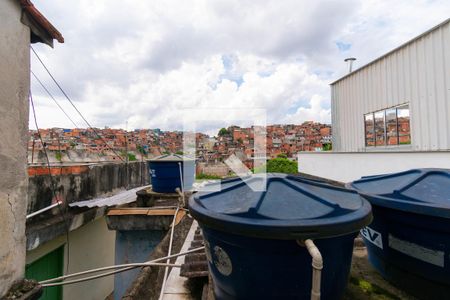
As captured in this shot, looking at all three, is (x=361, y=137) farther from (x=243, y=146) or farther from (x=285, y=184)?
(x=285, y=184)

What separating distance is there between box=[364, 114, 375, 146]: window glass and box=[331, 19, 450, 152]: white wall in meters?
0.13

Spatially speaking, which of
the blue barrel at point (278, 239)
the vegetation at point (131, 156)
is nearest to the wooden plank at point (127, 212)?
the blue barrel at point (278, 239)

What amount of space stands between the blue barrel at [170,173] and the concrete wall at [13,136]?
12.5 ft

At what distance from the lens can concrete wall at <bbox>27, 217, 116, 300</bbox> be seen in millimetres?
5363

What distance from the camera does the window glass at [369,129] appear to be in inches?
262

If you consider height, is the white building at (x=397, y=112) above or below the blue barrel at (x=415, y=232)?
above

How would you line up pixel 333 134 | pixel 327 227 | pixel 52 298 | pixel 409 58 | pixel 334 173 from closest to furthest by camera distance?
pixel 327 227 → pixel 52 298 → pixel 409 58 → pixel 334 173 → pixel 333 134

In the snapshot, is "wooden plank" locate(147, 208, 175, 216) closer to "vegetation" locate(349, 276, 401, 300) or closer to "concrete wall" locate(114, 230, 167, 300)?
"concrete wall" locate(114, 230, 167, 300)

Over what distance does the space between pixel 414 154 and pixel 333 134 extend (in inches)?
176

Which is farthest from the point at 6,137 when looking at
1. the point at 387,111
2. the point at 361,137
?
the point at 361,137

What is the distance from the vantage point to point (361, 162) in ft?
18.1

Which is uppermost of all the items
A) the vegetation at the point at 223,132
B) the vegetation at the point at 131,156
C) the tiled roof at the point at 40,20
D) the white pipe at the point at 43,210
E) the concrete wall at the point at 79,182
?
the tiled roof at the point at 40,20

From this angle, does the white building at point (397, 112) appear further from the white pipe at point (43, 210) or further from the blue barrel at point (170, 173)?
the white pipe at point (43, 210)

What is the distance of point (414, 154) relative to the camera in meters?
4.18
